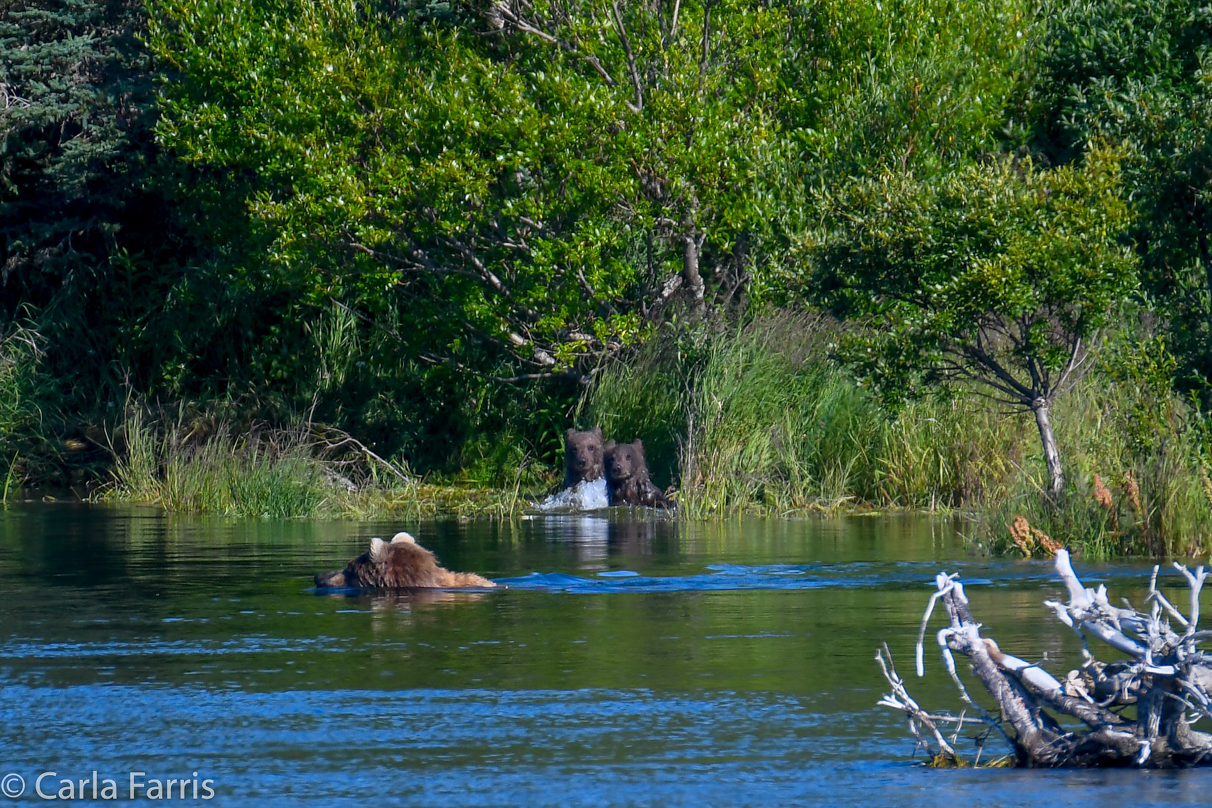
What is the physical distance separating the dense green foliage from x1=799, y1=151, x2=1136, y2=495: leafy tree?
0.04 meters

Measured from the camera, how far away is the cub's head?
2000 centimetres

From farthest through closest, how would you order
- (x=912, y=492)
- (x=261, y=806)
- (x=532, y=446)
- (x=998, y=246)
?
(x=532, y=446) < (x=912, y=492) < (x=998, y=246) < (x=261, y=806)

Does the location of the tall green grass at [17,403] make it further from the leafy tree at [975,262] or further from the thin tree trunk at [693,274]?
the leafy tree at [975,262]

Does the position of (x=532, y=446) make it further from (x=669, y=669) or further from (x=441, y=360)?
(x=669, y=669)

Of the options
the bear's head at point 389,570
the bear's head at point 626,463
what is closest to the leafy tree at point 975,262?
the bear's head at point 626,463

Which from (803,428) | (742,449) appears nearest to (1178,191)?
(742,449)

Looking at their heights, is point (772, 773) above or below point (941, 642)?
below

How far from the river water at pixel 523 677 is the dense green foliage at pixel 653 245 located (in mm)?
2930

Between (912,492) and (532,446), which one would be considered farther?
(532,446)

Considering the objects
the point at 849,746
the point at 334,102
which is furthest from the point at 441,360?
the point at 849,746

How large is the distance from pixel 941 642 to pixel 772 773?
868mm

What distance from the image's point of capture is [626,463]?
19.6m

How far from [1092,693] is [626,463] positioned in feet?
42.5

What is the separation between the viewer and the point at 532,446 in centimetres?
2419
